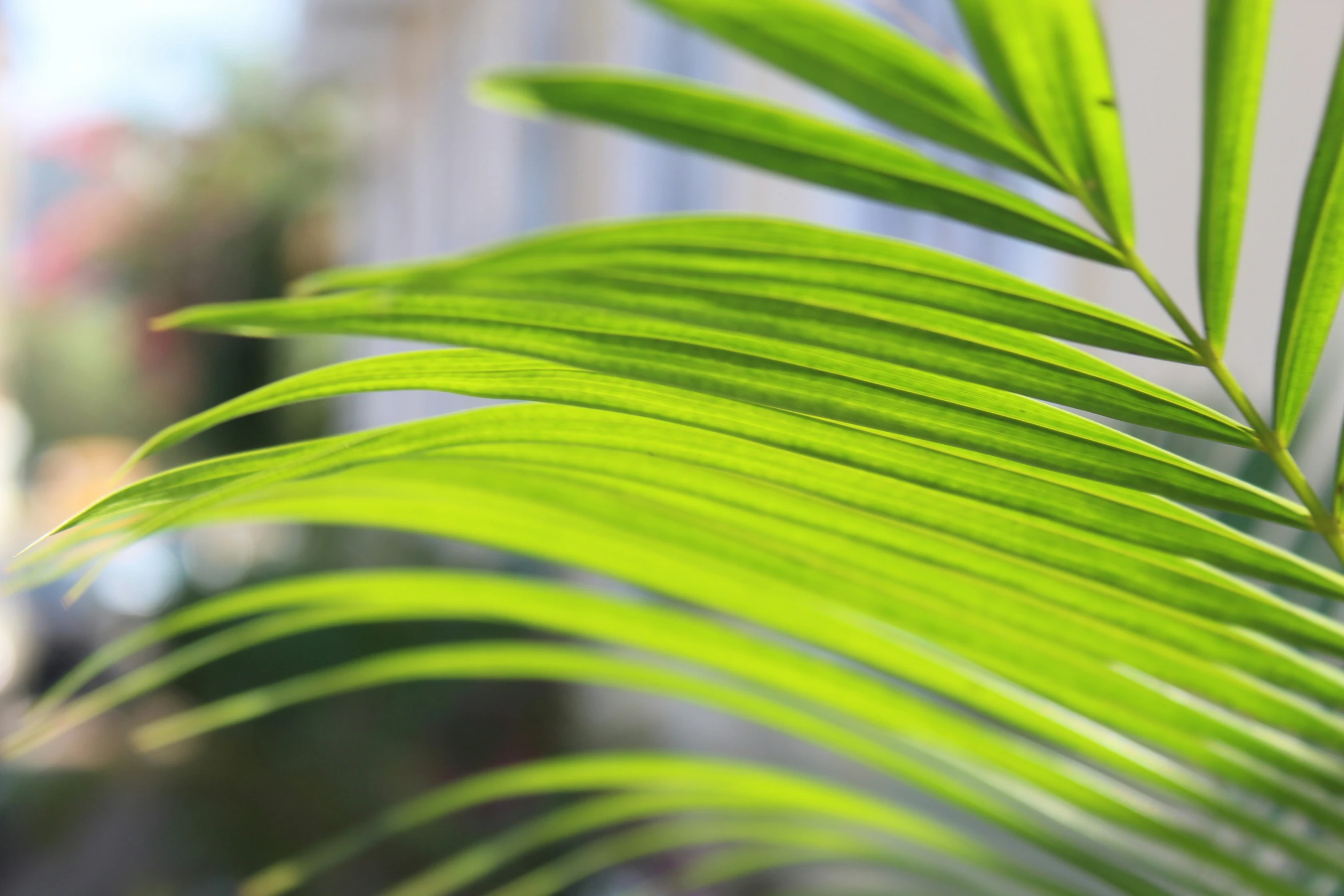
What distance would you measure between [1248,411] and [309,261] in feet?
34.6

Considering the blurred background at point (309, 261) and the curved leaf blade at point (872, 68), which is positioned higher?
the blurred background at point (309, 261)

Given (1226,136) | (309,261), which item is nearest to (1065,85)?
(1226,136)

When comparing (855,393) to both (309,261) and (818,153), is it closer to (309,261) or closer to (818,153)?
(818,153)

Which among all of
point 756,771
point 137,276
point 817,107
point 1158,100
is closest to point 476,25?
point 817,107

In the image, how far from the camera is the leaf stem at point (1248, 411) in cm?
19

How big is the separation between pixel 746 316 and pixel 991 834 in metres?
1.43

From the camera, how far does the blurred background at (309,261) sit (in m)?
1.08

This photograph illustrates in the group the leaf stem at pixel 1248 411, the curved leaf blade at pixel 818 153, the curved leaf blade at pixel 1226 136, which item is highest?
the curved leaf blade at pixel 818 153

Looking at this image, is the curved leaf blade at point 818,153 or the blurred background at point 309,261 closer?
the curved leaf blade at point 818,153

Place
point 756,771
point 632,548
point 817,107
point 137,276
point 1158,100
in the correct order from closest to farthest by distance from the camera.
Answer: point 632,548, point 756,771, point 1158,100, point 817,107, point 137,276

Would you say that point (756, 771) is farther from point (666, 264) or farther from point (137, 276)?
point (137, 276)

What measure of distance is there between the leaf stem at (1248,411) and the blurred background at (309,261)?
75 millimetres

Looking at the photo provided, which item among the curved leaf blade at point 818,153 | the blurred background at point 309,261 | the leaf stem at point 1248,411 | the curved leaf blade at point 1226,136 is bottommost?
the leaf stem at point 1248,411

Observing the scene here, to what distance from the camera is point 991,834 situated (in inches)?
56.9
